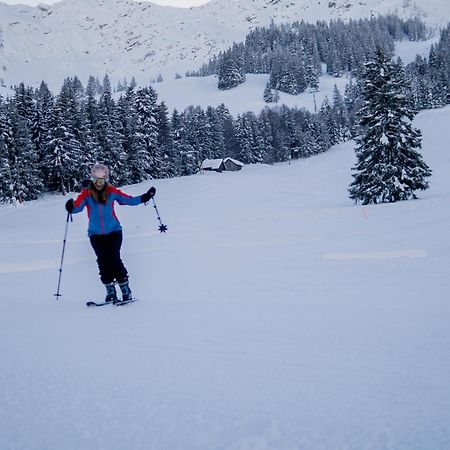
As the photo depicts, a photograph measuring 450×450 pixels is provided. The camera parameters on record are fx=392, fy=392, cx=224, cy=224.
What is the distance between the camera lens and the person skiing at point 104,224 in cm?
543

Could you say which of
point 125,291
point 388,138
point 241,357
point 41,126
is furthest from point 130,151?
point 241,357

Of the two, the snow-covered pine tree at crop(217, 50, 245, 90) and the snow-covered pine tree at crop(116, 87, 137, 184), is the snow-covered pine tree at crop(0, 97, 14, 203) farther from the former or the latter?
the snow-covered pine tree at crop(217, 50, 245, 90)

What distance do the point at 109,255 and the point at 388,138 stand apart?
2101cm

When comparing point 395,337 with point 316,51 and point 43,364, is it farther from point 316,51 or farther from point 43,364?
point 316,51

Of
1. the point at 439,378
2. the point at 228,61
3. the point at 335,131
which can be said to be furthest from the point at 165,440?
the point at 228,61

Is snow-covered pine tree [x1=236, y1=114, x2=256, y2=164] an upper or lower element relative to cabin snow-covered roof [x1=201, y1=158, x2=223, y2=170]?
upper

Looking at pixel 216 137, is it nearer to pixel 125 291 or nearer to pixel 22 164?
pixel 22 164

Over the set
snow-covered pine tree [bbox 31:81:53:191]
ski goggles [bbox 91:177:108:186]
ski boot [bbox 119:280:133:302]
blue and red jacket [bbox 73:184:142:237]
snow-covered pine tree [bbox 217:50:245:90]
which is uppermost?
snow-covered pine tree [bbox 217:50:245:90]

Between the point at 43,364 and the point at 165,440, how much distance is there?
1573 mm

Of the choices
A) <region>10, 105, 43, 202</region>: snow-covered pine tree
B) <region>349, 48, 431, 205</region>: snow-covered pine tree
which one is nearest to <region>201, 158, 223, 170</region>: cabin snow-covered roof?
<region>10, 105, 43, 202</region>: snow-covered pine tree

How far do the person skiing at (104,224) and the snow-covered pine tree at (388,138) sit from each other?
65.9 ft

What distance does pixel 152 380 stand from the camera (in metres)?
2.86

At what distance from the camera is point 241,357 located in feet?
10.6

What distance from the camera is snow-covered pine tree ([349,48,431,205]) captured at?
73.2ft
